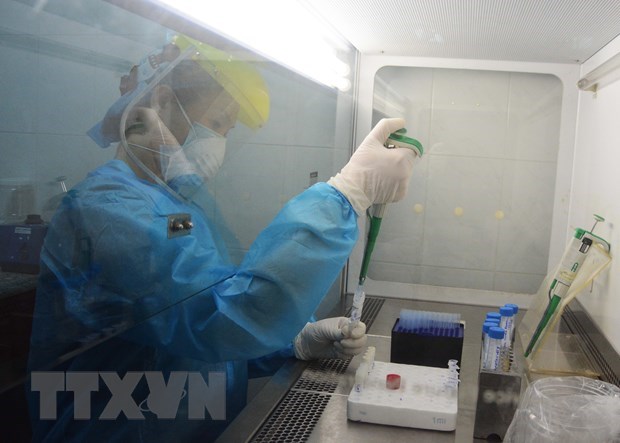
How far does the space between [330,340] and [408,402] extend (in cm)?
39

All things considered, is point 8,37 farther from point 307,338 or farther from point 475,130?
point 475,130

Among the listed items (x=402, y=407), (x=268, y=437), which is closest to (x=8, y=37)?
(x=268, y=437)

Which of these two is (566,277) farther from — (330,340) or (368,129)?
(368,129)

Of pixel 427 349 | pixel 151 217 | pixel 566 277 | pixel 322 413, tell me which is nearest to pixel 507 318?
pixel 427 349

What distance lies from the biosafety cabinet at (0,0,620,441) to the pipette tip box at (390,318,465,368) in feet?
0.29

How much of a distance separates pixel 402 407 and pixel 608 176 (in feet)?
3.23

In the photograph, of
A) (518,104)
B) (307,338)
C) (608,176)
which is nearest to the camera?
(307,338)

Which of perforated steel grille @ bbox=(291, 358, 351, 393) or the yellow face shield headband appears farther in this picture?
perforated steel grille @ bbox=(291, 358, 351, 393)

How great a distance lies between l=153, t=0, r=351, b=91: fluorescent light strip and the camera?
1.11m

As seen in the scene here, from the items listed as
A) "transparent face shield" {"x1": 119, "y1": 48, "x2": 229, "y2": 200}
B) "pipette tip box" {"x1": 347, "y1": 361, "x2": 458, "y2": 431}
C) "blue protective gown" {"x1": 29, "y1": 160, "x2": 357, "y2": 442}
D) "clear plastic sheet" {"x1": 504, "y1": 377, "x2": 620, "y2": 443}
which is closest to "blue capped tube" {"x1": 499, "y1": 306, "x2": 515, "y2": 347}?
"pipette tip box" {"x1": 347, "y1": 361, "x2": 458, "y2": 431}

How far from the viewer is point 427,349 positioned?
1.54m

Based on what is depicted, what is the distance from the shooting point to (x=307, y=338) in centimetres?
164

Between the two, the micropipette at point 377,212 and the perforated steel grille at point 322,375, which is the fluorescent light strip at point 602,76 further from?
the perforated steel grille at point 322,375

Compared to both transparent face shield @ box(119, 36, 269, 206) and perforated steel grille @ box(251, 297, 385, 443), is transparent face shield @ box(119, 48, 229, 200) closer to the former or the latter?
transparent face shield @ box(119, 36, 269, 206)
